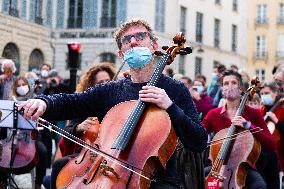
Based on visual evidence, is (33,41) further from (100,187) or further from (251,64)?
(251,64)

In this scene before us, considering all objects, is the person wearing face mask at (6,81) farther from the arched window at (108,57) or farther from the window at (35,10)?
the arched window at (108,57)

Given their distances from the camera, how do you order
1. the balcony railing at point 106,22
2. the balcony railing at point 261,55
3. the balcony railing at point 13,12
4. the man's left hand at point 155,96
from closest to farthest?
the man's left hand at point 155,96
the balcony railing at point 13,12
the balcony railing at point 106,22
the balcony railing at point 261,55

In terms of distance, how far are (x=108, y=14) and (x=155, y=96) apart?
10.5 meters

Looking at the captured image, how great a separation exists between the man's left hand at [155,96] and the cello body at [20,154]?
3.65 metres

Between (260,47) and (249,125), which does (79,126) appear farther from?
(260,47)

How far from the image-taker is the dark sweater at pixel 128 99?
3.69 m

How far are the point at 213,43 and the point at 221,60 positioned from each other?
1.54 meters

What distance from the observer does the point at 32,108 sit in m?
3.59

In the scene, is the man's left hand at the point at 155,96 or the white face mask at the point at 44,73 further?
the white face mask at the point at 44,73

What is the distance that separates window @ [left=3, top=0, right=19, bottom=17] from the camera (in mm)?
6859

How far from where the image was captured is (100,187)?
347 centimetres

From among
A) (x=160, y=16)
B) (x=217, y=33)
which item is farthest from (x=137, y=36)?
(x=217, y=33)

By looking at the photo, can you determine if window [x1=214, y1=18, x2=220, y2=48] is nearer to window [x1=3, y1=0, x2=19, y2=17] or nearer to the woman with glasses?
window [x1=3, y1=0, x2=19, y2=17]

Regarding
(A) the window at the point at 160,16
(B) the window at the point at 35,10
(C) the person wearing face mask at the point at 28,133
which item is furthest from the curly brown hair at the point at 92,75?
(A) the window at the point at 160,16
